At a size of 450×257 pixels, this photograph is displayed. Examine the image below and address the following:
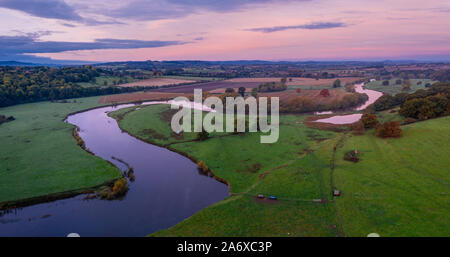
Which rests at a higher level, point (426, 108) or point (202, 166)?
point (426, 108)

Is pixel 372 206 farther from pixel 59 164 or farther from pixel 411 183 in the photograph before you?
pixel 59 164

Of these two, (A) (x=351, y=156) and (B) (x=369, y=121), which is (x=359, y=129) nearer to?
(B) (x=369, y=121)

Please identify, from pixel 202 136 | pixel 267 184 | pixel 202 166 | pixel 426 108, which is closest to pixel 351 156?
pixel 267 184

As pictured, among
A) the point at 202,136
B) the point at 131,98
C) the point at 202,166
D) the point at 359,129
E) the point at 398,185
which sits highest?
the point at 131,98

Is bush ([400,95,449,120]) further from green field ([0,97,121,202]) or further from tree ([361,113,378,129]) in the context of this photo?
green field ([0,97,121,202])

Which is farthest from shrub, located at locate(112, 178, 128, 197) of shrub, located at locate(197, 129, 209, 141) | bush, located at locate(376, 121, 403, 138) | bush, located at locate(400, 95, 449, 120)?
bush, located at locate(400, 95, 449, 120)

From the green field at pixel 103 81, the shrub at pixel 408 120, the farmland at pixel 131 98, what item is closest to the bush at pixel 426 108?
the shrub at pixel 408 120
